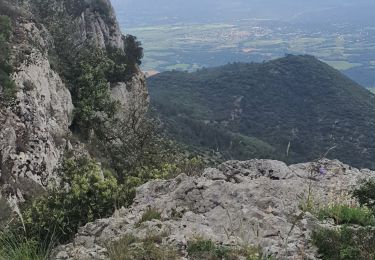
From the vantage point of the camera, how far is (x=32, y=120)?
22328 mm

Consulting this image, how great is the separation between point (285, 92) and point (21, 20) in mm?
108745

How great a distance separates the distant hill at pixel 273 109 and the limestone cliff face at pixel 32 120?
44653mm

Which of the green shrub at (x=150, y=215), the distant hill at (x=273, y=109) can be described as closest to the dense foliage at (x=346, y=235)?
the green shrub at (x=150, y=215)

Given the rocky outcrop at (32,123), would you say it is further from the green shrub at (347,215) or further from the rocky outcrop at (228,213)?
the green shrub at (347,215)

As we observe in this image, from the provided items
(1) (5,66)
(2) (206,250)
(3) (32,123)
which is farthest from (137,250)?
(1) (5,66)

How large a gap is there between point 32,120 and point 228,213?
56.7 ft

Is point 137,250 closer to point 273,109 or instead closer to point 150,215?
point 150,215

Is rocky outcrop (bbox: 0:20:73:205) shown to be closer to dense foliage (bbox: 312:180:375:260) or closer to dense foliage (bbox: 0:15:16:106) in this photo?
dense foliage (bbox: 0:15:16:106)

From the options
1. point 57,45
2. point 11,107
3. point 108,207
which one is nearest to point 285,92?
point 57,45

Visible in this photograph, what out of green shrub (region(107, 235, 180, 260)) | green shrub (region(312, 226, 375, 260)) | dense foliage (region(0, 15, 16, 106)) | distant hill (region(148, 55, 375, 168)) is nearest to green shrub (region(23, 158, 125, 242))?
green shrub (region(107, 235, 180, 260))

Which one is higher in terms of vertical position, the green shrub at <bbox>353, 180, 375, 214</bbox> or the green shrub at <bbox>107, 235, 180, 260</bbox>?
the green shrub at <bbox>107, 235, 180, 260</bbox>

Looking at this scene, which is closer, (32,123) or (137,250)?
(137,250)

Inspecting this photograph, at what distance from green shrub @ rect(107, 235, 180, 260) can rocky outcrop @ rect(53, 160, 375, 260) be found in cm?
30

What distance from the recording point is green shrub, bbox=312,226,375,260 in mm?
6312
